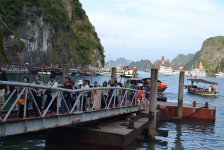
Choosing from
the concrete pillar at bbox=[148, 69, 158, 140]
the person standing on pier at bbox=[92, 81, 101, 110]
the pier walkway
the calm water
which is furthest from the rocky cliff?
the person standing on pier at bbox=[92, 81, 101, 110]

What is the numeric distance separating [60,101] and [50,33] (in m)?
124

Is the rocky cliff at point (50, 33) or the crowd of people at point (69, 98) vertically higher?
the rocky cliff at point (50, 33)

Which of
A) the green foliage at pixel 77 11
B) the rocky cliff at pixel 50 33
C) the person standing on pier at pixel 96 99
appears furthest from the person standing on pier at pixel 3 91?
the green foliage at pixel 77 11

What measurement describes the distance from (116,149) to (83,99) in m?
2.87

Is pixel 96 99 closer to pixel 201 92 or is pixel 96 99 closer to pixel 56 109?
pixel 56 109

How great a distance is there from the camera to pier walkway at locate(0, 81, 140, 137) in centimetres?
1205

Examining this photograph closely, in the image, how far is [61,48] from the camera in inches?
5640

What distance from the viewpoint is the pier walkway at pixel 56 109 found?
1205cm

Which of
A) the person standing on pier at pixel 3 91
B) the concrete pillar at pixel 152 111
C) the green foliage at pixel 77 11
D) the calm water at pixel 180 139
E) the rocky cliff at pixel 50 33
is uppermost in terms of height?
the green foliage at pixel 77 11

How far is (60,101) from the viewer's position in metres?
15.4

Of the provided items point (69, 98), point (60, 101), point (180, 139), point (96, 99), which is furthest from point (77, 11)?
point (60, 101)

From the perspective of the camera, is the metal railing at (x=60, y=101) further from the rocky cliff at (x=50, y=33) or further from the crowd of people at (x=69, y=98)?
the rocky cliff at (x=50, y=33)

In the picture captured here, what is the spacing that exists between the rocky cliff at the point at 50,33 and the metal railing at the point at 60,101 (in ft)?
234

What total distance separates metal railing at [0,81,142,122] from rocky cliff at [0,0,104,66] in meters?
71.4
